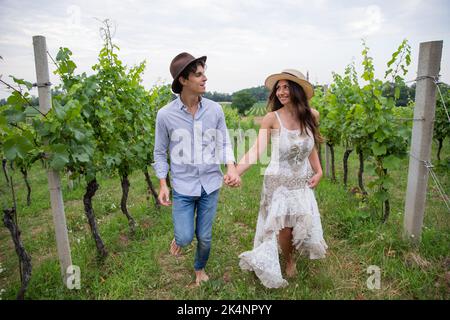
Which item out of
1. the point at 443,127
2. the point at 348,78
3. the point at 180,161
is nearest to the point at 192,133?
the point at 180,161

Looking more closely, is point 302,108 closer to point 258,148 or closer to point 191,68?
point 258,148

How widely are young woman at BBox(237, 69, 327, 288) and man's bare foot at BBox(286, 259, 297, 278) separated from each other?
243mm

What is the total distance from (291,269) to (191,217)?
1149 millimetres

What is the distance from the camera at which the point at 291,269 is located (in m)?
2.93

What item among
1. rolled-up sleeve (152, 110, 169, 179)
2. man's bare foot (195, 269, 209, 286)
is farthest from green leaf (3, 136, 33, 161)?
man's bare foot (195, 269, 209, 286)

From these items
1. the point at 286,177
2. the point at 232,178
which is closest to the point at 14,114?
the point at 232,178

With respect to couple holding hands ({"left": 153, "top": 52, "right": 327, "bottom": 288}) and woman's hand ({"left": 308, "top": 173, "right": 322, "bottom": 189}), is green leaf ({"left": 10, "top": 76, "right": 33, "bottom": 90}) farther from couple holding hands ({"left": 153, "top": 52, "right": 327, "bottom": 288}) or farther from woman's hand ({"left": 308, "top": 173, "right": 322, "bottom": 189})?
woman's hand ({"left": 308, "top": 173, "right": 322, "bottom": 189})

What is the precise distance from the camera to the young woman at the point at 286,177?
8.66ft

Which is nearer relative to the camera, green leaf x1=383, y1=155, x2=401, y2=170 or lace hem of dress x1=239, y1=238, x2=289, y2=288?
lace hem of dress x1=239, y1=238, x2=289, y2=288

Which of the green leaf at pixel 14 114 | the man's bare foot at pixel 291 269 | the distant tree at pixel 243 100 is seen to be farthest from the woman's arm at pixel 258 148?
the distant tree at pixel 243 100

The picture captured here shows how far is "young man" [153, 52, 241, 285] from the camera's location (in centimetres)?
260

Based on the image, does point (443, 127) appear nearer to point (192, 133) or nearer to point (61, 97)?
point (192, 133)
